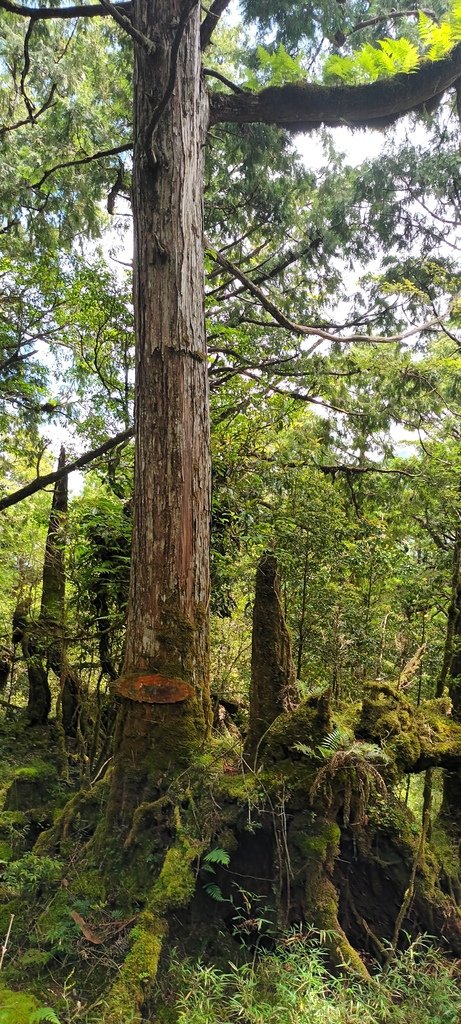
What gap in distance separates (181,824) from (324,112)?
5413 mm

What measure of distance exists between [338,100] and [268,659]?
176 inches

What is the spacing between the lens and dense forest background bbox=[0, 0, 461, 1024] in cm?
293

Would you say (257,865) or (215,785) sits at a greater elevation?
(215,785)

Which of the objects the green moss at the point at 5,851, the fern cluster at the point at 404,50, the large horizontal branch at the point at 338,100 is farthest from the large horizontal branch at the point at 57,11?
the green moss at the point at 5,851

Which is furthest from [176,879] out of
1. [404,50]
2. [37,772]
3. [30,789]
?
[404,50]

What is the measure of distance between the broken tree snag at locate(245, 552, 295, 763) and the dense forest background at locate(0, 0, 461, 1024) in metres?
0.02

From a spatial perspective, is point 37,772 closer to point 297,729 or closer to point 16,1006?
point 16,1006

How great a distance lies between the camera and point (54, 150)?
5.93 metres

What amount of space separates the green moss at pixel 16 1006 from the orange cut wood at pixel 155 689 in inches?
56.4

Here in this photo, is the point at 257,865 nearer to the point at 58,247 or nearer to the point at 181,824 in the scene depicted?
the point at 181,824

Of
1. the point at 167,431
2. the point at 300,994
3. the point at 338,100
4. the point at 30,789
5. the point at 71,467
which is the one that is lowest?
the point at 300,994

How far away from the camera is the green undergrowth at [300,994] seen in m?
2.35

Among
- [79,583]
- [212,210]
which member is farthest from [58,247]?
[79,583]

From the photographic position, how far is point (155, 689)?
3453mm
